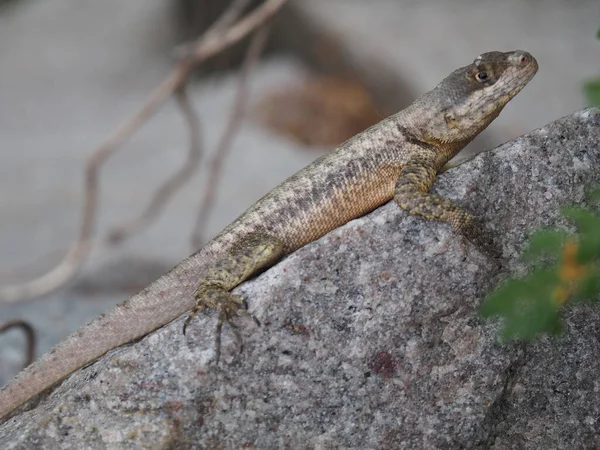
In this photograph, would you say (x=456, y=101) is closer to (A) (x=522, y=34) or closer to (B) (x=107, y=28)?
(A) (x=522, y=34)

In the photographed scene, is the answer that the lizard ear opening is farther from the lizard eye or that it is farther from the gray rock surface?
the gray rock surface

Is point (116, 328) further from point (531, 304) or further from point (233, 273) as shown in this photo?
point (531, 304)

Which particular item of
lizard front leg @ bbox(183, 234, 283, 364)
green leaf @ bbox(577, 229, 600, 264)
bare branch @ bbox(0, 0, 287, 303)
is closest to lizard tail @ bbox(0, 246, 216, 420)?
lizard front leg @ bbox(183, 234, 283, 364)

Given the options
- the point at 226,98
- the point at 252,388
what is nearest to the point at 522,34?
the point at 226,98

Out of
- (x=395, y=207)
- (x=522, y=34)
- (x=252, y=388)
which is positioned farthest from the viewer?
(x=522, y=34)

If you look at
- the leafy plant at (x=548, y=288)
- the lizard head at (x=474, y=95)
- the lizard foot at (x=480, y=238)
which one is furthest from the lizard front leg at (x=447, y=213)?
the leafy plant at (x=548, y=288)

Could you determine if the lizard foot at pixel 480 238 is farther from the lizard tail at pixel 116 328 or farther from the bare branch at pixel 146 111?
the bare branch at pixel 146 111
